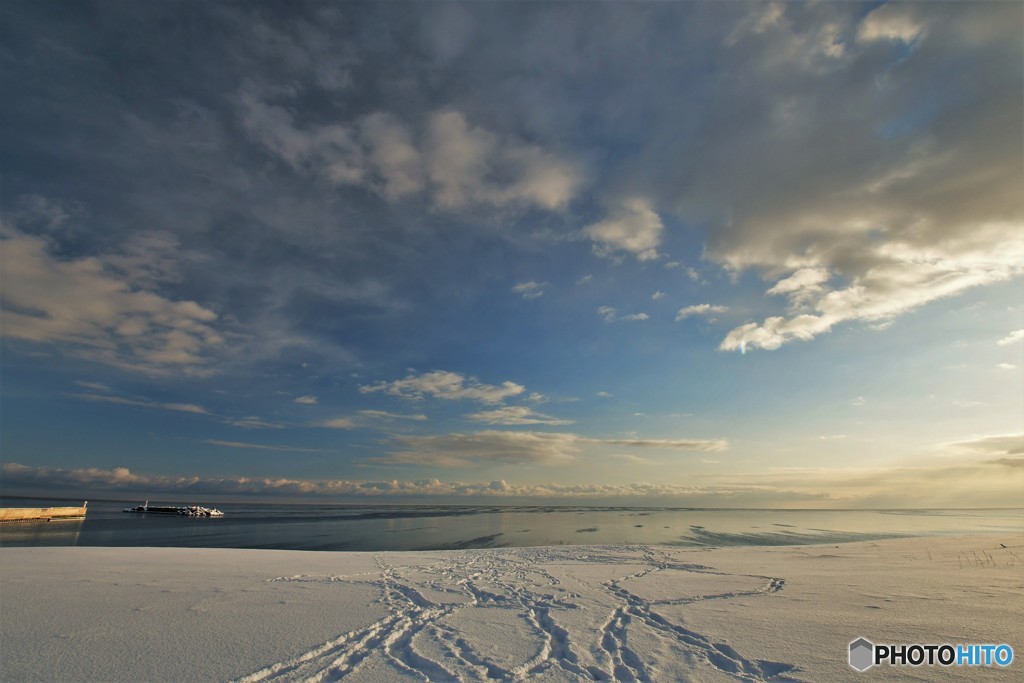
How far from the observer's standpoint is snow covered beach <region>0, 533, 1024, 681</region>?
332 inches

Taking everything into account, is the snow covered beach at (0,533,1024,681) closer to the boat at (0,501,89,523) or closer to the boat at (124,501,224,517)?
the boat at (0,501,89,523)

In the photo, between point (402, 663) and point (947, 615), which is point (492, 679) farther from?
point (947, 615)

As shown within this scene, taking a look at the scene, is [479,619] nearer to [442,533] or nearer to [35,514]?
[442,533]

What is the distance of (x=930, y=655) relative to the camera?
9.01m

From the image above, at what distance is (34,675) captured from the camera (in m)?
7.94

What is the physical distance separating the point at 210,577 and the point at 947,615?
2201 cm

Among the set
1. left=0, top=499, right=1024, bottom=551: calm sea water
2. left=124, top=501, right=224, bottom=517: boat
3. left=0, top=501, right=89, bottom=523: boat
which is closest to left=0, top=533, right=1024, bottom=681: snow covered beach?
left=0, top=499, right=1024, bottom=551: calm sea water

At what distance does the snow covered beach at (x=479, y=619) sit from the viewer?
27.7 feet

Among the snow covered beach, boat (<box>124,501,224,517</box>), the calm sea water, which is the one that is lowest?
boat (<box>124,501,224,517</box>)

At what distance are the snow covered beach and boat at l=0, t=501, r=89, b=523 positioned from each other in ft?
220

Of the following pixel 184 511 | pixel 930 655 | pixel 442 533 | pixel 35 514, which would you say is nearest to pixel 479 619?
pixel 930 655

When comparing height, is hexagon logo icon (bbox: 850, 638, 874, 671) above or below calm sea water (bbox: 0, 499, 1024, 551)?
above

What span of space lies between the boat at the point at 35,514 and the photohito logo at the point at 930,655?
309 ft

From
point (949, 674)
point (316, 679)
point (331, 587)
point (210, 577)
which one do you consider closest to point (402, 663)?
point (316, 679)
